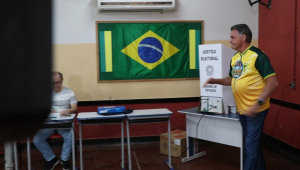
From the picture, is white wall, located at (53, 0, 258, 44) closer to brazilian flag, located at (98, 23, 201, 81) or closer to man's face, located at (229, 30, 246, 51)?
brazilian flag, located at (98, 23, 201, 81)

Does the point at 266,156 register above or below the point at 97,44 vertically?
below

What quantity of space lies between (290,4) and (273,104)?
59.3 inches

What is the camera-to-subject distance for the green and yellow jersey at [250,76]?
262 cm

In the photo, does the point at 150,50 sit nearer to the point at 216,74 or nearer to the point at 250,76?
the point at 216,74

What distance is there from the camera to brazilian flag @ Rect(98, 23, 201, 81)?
15.0 ft

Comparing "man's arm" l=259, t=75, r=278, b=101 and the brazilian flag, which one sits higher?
the brazilian flag

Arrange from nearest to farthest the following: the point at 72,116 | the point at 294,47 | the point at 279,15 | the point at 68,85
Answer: the point at 72,116
the point at 294,47
the point at 279,15
the point at 68,85

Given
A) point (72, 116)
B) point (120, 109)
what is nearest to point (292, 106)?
point (120, 109)

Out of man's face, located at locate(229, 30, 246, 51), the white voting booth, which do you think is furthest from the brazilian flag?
man's face, located at locate(229, 30, 246, 51)

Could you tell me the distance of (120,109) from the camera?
3.55 metres

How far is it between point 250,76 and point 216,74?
0.85 meters

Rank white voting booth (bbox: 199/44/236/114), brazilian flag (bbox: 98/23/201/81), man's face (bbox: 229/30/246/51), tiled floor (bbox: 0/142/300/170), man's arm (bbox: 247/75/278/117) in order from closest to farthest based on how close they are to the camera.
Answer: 1. man's arm (bbox: 247/75/278/117)
2. man's face (bbox: 229/30/246/51)
3. white voting booth (bbox: 199/44/236/114)
4. tiled floor (bbox: 0/142/300/170)
5. brazilian flag (bbox: 98/23/201/81)

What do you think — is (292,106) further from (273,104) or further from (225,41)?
(225,41)

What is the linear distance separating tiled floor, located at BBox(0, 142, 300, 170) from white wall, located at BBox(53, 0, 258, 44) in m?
1.81
